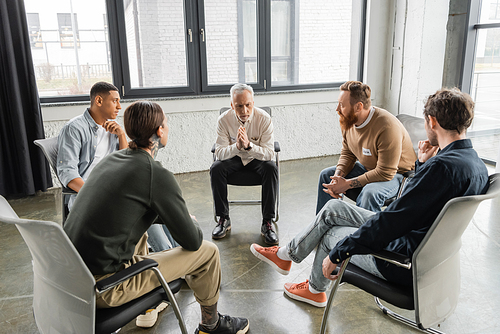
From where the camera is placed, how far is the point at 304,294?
2.16 metres

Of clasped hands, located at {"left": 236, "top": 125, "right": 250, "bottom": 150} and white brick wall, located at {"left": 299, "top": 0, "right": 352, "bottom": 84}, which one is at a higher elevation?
white brick wall, located at {"left": 299, "top": 0, "right": 352, "bottom": 84}

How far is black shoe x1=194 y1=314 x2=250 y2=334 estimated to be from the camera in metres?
1.85

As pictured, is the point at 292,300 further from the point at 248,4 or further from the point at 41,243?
the point at 248,4

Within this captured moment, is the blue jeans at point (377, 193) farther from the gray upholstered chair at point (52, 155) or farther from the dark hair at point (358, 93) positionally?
the gray upholstered chair at point (52, 155)

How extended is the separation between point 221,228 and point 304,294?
1038 mm

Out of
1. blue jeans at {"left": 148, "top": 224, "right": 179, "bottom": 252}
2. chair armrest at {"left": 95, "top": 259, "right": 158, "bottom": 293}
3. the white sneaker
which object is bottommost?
the white sneaker

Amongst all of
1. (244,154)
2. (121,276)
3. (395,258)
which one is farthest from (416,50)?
(121,276)

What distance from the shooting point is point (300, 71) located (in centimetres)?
507

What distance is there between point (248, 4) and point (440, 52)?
2.39 metres

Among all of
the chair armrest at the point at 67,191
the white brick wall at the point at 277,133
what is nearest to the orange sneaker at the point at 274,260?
the chair armrest at the point at 67,191

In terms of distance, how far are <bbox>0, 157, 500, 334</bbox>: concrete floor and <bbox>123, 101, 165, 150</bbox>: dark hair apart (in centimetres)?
100

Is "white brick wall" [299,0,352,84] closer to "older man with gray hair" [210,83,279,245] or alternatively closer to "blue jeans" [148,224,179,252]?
"older man with gray hair" [210,83,279,245]

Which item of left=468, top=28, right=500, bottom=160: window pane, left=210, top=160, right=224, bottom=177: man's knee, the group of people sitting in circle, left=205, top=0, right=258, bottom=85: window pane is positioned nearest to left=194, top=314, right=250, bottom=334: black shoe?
the group of people sitting in circle

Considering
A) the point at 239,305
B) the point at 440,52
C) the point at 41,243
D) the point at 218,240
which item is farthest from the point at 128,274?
the point at 440,52
